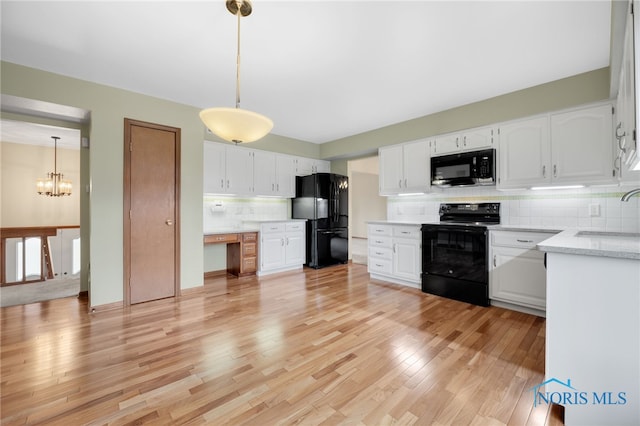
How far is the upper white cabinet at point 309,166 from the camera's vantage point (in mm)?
5535

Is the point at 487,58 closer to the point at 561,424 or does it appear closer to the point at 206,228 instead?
the point at 561,424

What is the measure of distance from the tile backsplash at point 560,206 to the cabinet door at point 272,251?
101 inches

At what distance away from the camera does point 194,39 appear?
7.46ft

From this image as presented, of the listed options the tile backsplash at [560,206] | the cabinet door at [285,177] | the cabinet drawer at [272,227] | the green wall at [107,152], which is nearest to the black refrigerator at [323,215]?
the cabinet door at [285,177]

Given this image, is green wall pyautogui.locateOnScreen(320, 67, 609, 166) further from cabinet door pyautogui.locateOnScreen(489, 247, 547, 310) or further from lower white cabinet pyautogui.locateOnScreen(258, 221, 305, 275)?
lower white cabinet pyautogui.locateOnScreen(258, 221, 305, 275)

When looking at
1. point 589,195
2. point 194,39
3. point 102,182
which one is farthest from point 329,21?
point 589,195

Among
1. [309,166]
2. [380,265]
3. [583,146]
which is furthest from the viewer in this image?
[309,166]

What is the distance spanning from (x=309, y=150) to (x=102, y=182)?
3.62 metres

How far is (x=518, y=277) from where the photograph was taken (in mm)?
2918

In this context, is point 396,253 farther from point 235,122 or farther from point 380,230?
point 235,122

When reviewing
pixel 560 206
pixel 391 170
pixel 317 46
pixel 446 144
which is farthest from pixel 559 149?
pixel 317 46

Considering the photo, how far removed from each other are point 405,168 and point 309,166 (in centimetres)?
216

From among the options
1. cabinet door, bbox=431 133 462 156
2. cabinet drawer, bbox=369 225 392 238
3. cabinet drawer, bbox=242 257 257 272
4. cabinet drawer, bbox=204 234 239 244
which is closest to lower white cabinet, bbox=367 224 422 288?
cabinet drawer, bbox=369 225 392 238

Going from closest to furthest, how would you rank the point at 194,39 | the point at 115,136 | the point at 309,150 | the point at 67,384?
the point at 67,384 → the point at 194,39 → the point at 115,136 → the point at 309,150
